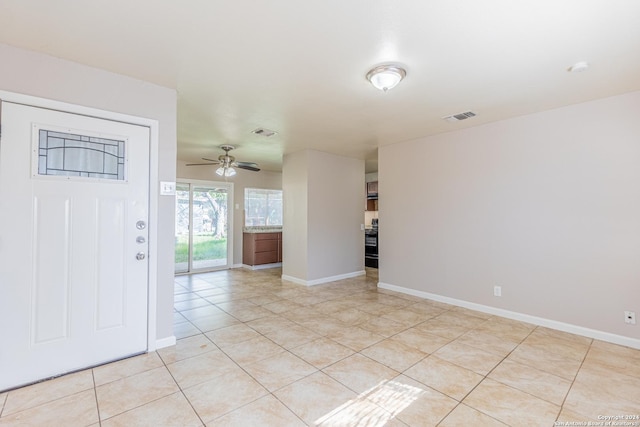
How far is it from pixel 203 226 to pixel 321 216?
3.03 metres

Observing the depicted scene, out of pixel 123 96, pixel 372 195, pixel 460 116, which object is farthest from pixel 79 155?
pixel 372 195

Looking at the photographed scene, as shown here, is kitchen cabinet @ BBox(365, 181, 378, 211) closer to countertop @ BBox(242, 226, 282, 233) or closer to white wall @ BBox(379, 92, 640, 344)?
countertop @ BBox(242, 226, 282, 233)

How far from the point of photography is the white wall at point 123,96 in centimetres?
221

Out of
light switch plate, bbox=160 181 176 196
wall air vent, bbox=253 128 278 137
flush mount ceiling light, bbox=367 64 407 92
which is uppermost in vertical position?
wall air vent, bbox=253 128 278 137

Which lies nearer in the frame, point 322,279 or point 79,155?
point 79,155

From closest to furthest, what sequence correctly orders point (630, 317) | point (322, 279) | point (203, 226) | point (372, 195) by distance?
point (630, 317) → point (322, 279) → point (203, 226) → point (372, 195)

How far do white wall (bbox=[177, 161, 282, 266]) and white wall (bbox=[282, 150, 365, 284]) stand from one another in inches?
77.8

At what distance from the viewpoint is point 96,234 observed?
2467mm

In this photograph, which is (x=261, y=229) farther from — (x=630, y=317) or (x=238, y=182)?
(x=630, y=317)

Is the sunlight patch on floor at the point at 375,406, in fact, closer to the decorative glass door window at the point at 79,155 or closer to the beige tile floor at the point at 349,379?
the beige tile floor at the point at 349,379

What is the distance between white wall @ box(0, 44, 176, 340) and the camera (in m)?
2.21

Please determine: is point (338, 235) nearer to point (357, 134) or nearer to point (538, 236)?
point (357, 134)

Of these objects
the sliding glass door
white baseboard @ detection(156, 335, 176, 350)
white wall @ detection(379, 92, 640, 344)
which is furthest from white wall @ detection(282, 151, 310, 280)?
white baseboard @ detection(156, 335, 176, 350)

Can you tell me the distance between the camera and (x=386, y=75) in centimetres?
246
